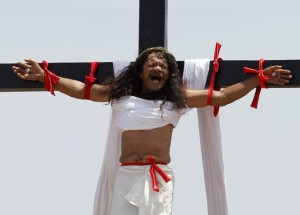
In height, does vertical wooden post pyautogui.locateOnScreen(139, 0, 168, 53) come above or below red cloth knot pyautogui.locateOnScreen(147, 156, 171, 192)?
above

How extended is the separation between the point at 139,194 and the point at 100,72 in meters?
0.71

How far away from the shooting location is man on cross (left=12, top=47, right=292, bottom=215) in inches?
262

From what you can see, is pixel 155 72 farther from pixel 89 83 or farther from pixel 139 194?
pixel 139 194

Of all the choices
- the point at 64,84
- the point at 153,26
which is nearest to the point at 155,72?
the point at 153,26

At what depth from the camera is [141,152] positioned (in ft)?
22.0

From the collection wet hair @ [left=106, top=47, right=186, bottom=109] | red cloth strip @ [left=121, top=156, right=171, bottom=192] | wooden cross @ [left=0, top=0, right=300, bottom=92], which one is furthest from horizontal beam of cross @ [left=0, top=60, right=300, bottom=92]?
red cloth strip @ [left=121, top=156, right=171, bottom=192]

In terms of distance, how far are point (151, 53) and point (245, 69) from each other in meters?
0.48

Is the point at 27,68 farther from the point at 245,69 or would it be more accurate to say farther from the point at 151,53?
the point at 245,69

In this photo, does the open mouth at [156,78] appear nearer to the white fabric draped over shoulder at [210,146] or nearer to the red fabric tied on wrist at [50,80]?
the white fabric draped over shoulder at [210,146]

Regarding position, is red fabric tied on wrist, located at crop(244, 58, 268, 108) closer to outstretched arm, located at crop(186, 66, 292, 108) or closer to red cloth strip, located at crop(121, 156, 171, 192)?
outstretched arm, located at crop(186, 66, 292, 108)

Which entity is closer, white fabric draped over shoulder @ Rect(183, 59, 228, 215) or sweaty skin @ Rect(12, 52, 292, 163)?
sweaty skin @ Rect(12, 52, 292, 163)

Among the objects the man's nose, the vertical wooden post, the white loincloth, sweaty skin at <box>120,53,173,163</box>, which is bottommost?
the white loincloth

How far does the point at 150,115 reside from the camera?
667cm

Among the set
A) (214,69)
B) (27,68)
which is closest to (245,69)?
(214,69)
